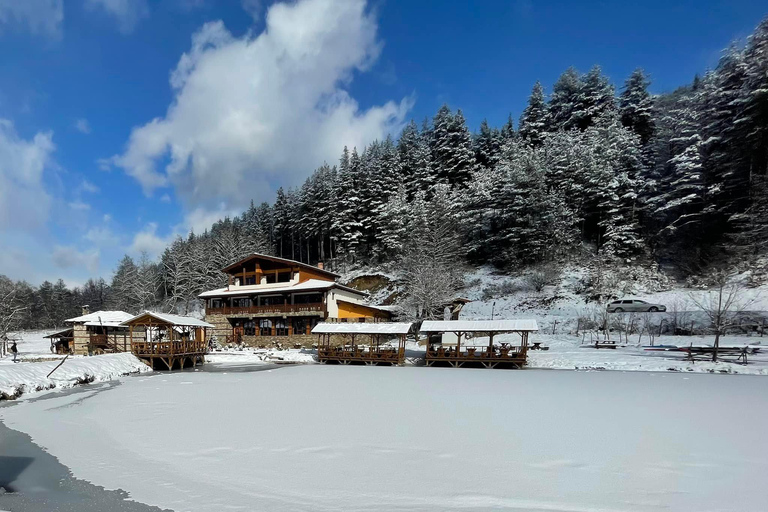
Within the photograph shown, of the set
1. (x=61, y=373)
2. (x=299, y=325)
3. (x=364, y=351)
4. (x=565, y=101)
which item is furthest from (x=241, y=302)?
(x=565, y=101)

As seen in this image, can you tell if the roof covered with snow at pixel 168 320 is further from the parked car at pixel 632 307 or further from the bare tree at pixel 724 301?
the bare tree at pixel 724 301

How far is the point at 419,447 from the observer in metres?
8.70

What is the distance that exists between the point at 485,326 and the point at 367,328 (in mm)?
9205

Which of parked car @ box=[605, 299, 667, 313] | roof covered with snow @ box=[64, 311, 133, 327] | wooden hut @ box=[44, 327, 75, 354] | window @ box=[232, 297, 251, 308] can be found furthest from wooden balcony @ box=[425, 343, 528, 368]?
wooden hut @ box=[44, 327, 75, 354]

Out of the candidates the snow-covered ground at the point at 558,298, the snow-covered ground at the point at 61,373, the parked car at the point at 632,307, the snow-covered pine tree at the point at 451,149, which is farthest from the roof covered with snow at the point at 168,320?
the snow-covered pine tree at the point at 451,149

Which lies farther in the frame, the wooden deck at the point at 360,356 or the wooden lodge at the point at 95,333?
the wooden lodge at the point at 95,333

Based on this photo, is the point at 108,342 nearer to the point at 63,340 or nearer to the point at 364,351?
the point at 63,340

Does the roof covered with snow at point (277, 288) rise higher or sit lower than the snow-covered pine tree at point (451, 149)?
lower

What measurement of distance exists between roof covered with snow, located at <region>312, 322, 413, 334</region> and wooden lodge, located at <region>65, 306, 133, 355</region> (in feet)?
62.8

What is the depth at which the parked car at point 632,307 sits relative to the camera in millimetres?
32344

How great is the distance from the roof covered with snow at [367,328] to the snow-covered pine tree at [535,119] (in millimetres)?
41007

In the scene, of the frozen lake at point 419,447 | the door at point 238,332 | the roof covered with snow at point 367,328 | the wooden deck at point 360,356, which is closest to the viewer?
the frozen lake at point 419,447

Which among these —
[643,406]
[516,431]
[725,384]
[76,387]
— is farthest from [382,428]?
[76,387]

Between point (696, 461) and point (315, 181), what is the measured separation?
64206mm
